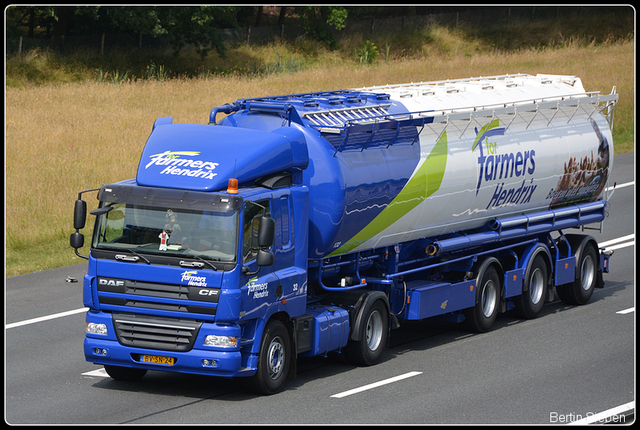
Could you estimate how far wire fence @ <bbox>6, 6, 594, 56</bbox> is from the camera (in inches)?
1619

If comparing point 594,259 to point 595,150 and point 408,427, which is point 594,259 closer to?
point 595,150

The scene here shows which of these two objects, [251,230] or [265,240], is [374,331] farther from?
[265,240]

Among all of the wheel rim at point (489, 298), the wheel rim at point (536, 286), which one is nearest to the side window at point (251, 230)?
the wheel rim at point (489, 298)

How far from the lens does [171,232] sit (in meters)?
10.2

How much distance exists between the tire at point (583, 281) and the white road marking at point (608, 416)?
250 inches

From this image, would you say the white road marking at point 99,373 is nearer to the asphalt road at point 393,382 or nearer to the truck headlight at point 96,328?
the asphalt road at point 393,382

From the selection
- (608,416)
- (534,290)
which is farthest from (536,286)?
(608,416)

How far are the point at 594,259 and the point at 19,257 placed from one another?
1224 centimetres

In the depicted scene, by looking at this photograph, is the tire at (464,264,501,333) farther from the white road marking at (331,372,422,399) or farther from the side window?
the side window

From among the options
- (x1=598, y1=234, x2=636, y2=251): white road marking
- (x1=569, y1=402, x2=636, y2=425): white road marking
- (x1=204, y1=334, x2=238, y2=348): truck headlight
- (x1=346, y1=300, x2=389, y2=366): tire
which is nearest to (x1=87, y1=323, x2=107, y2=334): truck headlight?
(x1=204, y1=334, x2=238, y2=348): truck headlight

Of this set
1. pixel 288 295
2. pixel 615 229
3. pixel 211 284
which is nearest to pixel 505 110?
pixel 288 295

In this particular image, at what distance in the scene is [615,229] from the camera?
2162cm

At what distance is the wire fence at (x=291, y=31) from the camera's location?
1619 inches

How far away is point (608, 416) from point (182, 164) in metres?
5.81
